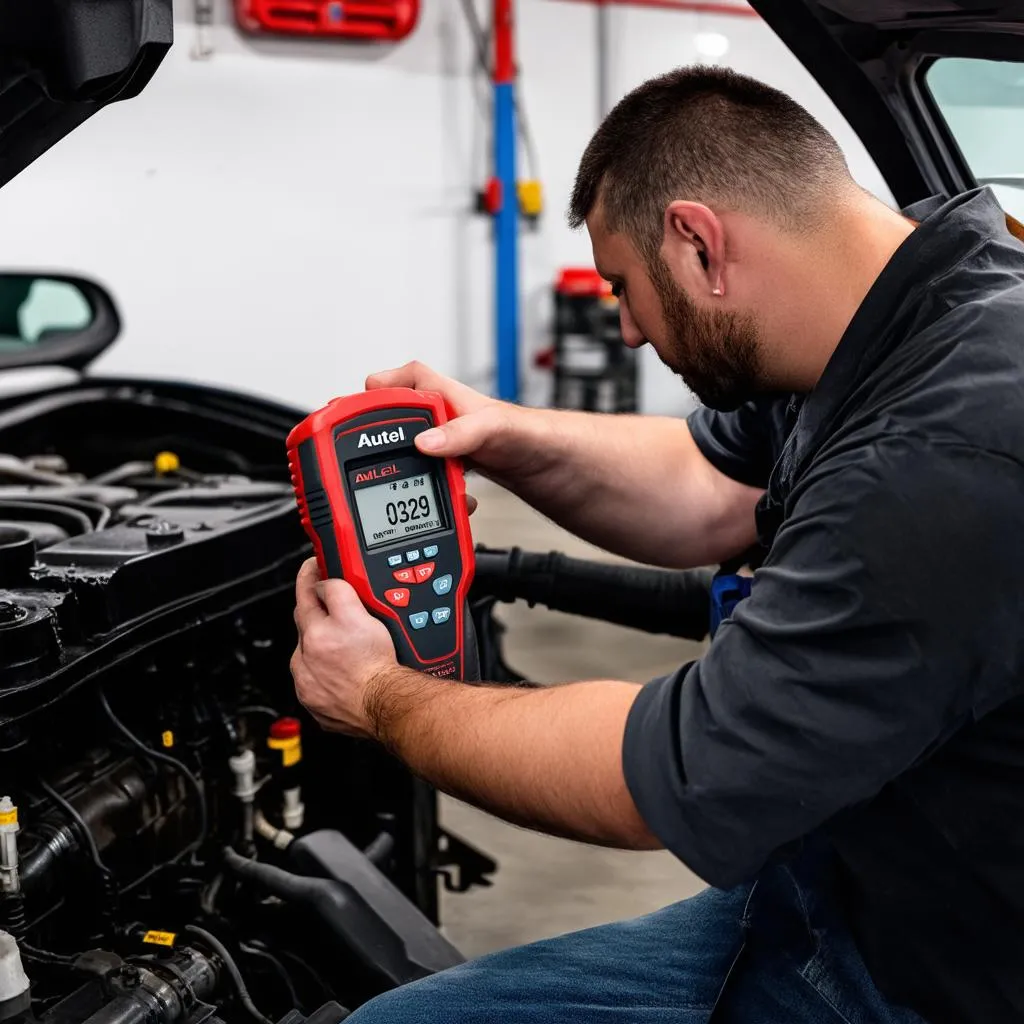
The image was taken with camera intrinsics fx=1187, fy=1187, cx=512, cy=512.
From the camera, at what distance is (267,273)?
4711 mm

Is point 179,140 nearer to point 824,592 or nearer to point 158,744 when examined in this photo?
point 158,744

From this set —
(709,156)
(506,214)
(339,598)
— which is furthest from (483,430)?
(506,214)

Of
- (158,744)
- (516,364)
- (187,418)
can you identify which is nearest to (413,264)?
(516,364)

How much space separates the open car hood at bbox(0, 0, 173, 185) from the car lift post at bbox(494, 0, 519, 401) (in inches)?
161

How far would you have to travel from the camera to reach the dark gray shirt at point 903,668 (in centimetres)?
83

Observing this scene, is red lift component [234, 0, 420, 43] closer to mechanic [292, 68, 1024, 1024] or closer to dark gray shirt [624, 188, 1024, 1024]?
mechanic [292, 68, 1024, 1024]

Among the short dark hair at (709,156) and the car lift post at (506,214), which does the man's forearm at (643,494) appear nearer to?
the short dark hair at (709,156)

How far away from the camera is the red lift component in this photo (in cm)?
443

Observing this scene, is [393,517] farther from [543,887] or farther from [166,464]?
[543,887]

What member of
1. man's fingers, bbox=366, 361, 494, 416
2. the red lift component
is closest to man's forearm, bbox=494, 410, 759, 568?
man's fingers, bbox=366, 361, 494, 416

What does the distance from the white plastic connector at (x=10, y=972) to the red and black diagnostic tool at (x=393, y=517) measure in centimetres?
42

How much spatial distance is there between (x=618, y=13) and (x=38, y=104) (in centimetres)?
500

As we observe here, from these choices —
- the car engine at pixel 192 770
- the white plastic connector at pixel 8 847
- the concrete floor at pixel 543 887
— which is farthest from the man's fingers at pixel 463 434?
the concrete floor at pixel 543 887

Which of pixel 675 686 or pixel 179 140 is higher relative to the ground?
pixel 179 140
